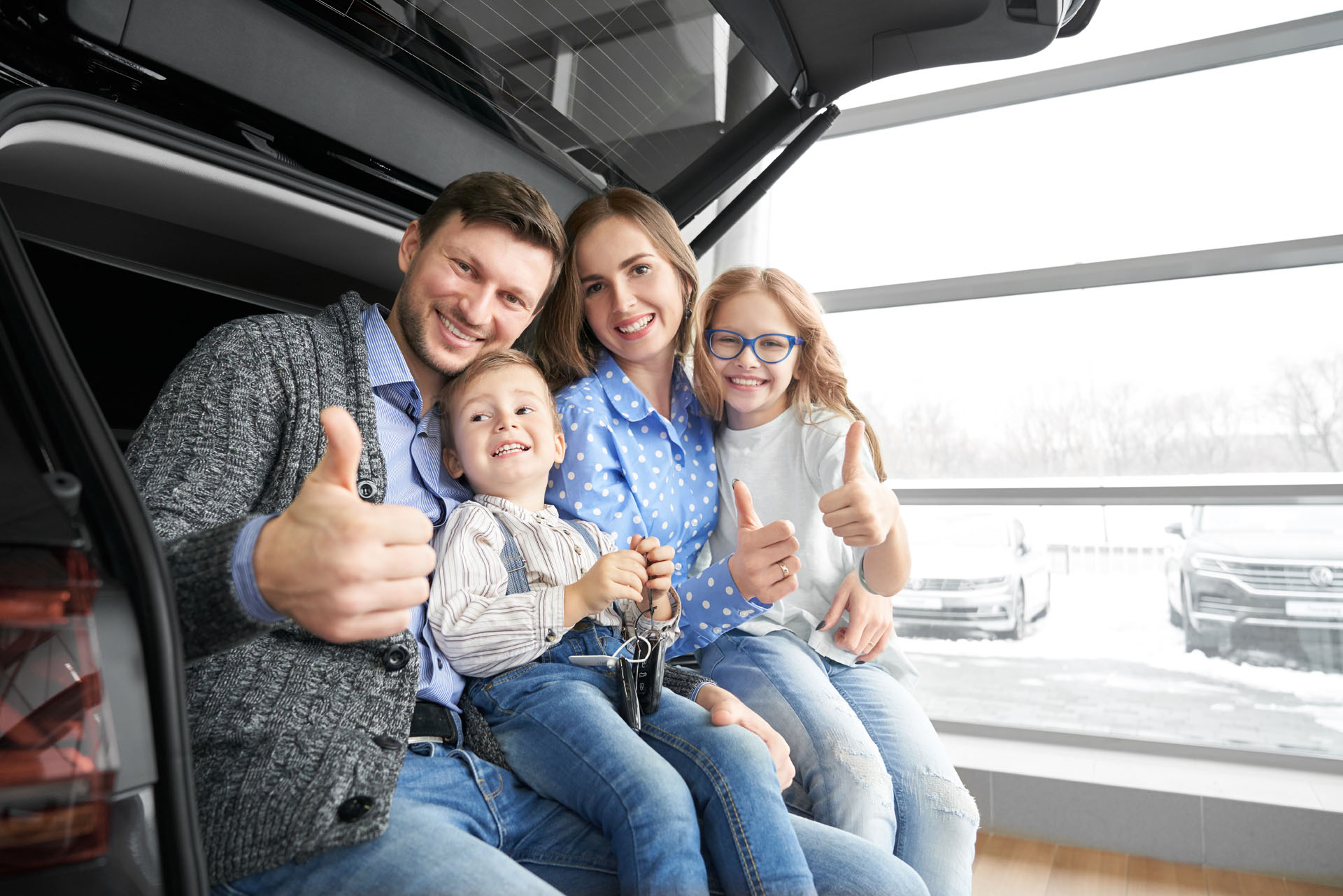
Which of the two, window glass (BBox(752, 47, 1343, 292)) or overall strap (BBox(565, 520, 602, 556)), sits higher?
window glass (BBox(752, 47, 1343, 292))

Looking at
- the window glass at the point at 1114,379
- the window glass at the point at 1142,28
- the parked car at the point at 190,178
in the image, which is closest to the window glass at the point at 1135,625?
the window glass at the point at 1114,379

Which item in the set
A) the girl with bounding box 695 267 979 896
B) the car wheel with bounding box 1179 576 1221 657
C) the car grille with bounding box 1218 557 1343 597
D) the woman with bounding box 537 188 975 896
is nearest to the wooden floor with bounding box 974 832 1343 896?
the car wheel with bounding box 1179 576 1221 657

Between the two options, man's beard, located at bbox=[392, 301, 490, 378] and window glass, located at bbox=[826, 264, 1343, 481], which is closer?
man's beard, located at bbox=[392, 301, 490, 378]

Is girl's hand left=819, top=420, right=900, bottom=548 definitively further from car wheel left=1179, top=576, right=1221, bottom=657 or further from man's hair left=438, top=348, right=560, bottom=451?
car wheel left=1179, top=576, right=1221, bottom=657

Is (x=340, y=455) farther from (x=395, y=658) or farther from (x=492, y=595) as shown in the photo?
(x=492, y=595)

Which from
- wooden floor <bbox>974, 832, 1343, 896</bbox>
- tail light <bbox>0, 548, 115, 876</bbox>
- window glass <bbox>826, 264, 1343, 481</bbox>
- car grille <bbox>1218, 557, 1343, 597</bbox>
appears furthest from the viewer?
window glass <bbox>826, 264, 1343, 481</bbox>

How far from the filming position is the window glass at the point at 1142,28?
8.41ft

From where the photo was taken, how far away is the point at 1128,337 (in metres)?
2.73

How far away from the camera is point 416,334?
1.13m

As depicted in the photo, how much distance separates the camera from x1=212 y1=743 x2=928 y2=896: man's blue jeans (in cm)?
69

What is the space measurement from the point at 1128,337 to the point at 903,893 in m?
2.43

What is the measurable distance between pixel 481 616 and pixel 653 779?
0.28 m

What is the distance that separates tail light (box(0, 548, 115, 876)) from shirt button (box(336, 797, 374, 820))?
0.88 feet

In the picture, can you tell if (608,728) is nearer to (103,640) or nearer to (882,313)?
(103,640)
